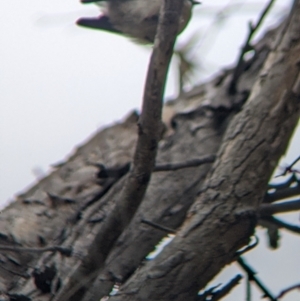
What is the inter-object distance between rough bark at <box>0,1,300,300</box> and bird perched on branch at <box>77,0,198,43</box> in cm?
24

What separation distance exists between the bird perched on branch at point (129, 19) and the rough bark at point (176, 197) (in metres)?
0.24

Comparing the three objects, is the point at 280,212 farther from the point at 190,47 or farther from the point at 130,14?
the point at 130,14

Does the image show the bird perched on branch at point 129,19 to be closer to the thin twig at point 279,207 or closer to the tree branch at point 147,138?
the thin twig at point 279,207

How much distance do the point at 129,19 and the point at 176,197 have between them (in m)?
0.61

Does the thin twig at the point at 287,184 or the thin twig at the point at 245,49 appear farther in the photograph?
the thin twig at the point at 287,184

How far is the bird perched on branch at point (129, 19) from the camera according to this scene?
79.6 inches

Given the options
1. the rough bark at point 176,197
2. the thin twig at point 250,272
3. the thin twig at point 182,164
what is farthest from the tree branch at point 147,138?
the thin twig at point 250,272

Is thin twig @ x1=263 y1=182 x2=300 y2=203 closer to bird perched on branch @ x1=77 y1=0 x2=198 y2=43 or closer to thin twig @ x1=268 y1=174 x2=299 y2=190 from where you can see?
thin twig @ x1=268 y1=174 x2=299 y2=190

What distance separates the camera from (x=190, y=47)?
1.73 metres

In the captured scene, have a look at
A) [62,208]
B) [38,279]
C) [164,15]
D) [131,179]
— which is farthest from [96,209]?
[164,15]

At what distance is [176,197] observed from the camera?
5.84ft

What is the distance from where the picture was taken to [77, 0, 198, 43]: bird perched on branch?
2.02 m

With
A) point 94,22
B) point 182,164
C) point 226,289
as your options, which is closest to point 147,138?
point 182,164

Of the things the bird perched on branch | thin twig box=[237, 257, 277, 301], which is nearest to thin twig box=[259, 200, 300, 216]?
thin twig box=[237, 257, 277, 301]
